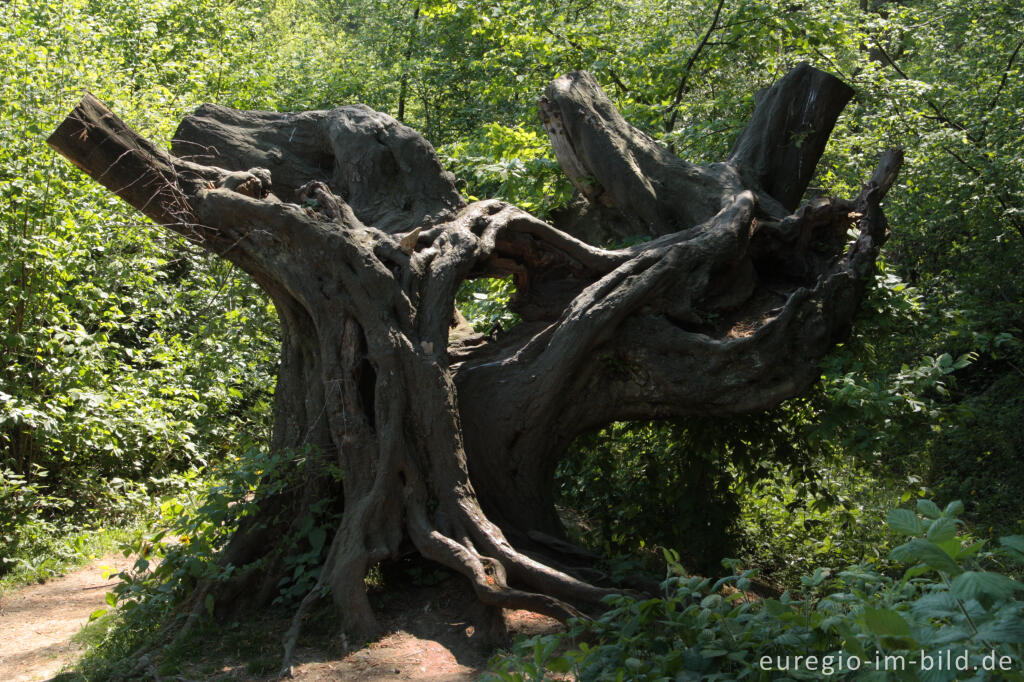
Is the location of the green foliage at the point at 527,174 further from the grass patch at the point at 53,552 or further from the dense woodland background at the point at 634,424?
the grass patch at the point at 53,552

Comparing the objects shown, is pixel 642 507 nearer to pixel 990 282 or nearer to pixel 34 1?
pixel 990 282

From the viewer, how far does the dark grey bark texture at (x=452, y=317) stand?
5.34 m

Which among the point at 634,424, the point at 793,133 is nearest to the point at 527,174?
the point at 793,133

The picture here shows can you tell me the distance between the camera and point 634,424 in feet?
24.2

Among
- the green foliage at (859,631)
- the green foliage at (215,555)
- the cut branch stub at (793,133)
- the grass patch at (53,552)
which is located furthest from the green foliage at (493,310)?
the grass patch at (53,552)

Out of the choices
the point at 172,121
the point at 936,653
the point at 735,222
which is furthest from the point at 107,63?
the point at 936,653

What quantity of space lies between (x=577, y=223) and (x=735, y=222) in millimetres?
2030

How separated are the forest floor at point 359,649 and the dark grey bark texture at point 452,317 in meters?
0.17

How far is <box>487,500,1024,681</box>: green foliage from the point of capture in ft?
7.61

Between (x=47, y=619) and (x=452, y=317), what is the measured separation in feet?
12.5

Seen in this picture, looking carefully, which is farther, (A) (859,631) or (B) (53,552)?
(B) (53,552)

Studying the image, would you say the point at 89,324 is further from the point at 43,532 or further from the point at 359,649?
the point at 359,649

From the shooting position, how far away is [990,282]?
10422mm

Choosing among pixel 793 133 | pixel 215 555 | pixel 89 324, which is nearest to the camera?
pixel 215 555
